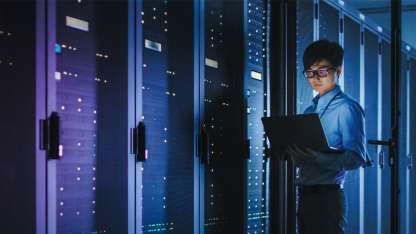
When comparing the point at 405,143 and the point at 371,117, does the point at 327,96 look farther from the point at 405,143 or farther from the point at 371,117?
the point at 405,143

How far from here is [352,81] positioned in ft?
14.6

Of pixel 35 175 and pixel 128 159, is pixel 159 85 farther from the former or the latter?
pixel 35 175

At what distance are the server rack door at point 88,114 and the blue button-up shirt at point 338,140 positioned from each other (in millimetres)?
883

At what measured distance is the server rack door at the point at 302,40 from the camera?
363 centimetres

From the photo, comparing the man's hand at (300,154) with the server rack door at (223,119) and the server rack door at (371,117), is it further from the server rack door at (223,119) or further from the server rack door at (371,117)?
the server rack door at (371,117)

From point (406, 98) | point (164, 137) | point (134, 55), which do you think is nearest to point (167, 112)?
point (164, 137)

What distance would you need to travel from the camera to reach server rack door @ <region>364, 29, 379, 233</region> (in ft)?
15.6

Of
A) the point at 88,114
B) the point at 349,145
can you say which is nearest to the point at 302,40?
the point at 349,145

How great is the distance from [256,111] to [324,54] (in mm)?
822

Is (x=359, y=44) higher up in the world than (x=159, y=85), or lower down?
higher up

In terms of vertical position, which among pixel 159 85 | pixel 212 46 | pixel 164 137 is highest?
pixel 212 46

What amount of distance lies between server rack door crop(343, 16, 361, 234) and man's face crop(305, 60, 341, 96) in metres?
1.56

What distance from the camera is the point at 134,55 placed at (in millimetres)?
2588

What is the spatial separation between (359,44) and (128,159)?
2.71 meters
